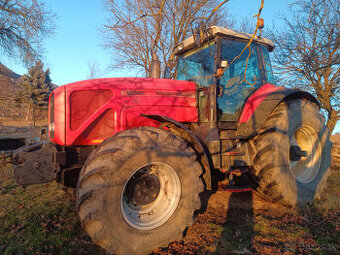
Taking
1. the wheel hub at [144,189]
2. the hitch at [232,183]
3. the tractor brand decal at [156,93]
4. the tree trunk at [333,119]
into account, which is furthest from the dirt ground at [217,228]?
the tree trunk at [333,119]

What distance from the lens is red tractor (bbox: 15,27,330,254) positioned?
7.36ft

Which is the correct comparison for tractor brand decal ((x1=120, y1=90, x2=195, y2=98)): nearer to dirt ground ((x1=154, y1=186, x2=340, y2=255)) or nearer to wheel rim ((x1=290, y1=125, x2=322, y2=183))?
dirt ground ((x1=154, y1=186, x2=340, y2=255))

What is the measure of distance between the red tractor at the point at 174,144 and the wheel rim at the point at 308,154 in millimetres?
17

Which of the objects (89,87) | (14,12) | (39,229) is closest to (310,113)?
(89,87)

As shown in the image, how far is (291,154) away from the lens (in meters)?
3.66

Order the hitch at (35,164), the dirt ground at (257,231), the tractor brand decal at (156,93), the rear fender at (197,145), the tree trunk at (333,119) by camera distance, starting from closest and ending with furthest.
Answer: the dirt ground at (257,231) → the hitch at (35,164) → the rear fender at (197,145) → the tractor brand decal at (156,93) → the tree trunk at (333,119)

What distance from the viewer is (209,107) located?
3357mm

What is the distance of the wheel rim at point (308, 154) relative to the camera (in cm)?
390

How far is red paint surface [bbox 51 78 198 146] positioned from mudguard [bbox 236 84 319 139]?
3.68ft

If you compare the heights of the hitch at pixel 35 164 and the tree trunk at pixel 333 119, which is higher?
the tree trunk at pixel 333 119

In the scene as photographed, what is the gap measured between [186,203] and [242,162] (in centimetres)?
119

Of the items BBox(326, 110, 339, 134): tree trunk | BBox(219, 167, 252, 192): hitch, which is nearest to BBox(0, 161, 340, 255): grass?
BBox(219, 167, 252, 192): hitch

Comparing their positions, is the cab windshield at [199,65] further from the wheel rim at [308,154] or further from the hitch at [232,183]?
the wheel rim at [308,154]

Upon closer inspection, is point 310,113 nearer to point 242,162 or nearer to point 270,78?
point 270,78
